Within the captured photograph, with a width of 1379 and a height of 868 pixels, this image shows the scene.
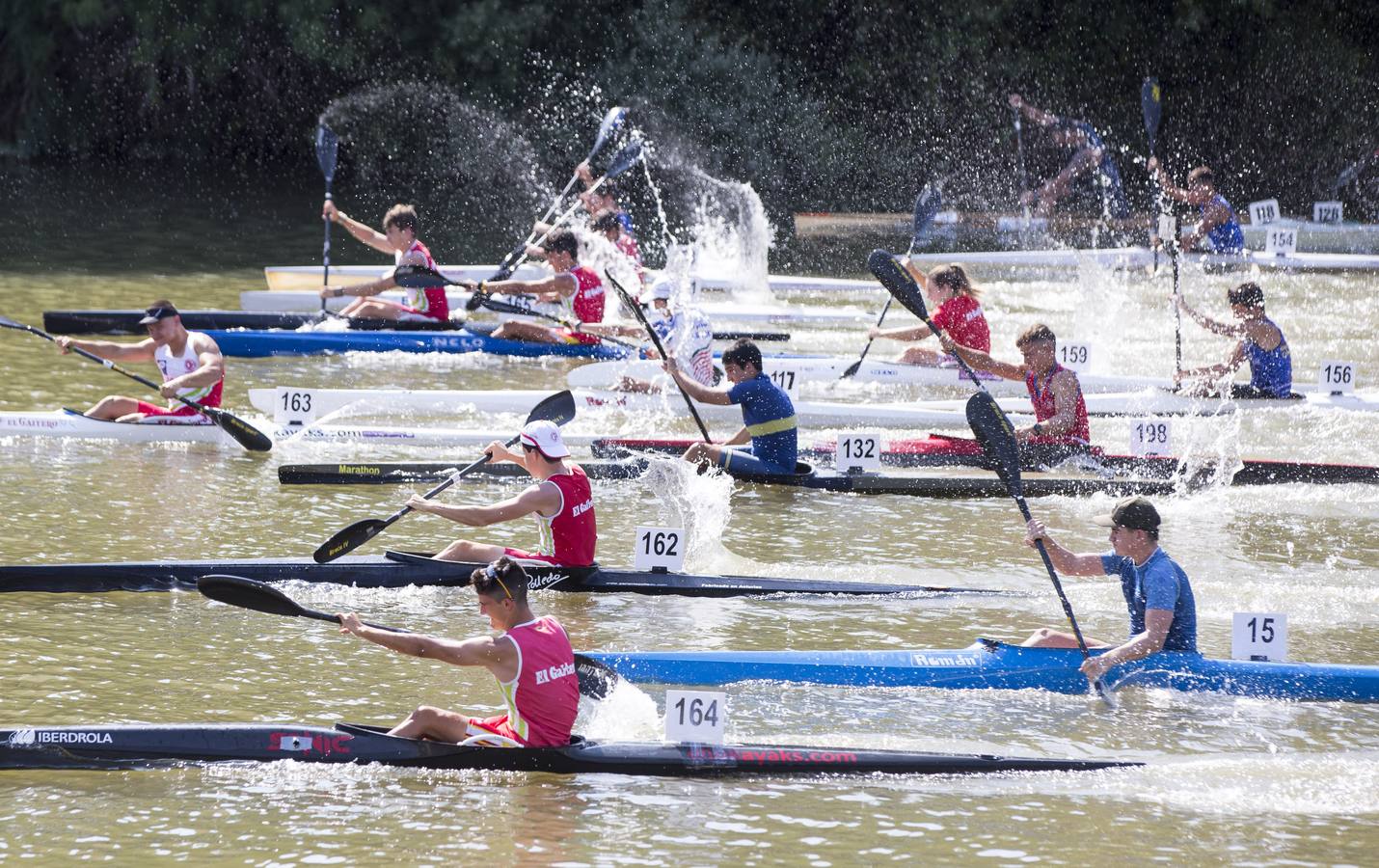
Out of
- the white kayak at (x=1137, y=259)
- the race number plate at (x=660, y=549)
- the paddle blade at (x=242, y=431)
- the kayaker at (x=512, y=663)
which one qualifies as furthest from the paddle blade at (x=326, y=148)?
the kayaker at (x=512, y=663)

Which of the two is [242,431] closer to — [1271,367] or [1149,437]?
[1149,437]

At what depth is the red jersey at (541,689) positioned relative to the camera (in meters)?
6.10

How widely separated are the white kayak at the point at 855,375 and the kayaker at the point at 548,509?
463 centimetres

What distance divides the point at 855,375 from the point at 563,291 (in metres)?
2.51

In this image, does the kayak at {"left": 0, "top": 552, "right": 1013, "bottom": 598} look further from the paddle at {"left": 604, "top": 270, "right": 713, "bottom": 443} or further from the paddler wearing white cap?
the paddler wearing white cap

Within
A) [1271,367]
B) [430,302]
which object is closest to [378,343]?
[430,302]

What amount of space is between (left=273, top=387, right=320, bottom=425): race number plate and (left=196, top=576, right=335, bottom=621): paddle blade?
488 centimetres

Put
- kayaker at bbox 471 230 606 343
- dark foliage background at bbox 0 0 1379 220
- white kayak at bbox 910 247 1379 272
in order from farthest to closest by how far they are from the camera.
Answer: dark foliage background at bbox 0 0 1379 220, white kayak at bbox 910 247 1379 272, kayaker at bbox 471 230 606 343

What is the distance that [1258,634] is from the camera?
7.12 meters

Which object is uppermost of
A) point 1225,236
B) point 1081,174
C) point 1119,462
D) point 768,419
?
point 1081,174

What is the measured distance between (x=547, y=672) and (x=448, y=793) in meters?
0.55

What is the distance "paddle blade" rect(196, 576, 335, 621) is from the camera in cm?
659

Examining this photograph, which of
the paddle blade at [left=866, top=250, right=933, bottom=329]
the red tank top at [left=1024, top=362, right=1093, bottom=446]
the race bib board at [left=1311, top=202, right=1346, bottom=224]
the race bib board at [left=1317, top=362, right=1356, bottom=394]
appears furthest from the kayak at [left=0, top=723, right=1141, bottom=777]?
the race bib board at [left=1311, top=202, right=1346, bottom=224]

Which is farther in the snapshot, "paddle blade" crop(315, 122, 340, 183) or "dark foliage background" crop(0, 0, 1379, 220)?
"dark foliage background" crop(0, 0, 1379, 220)
